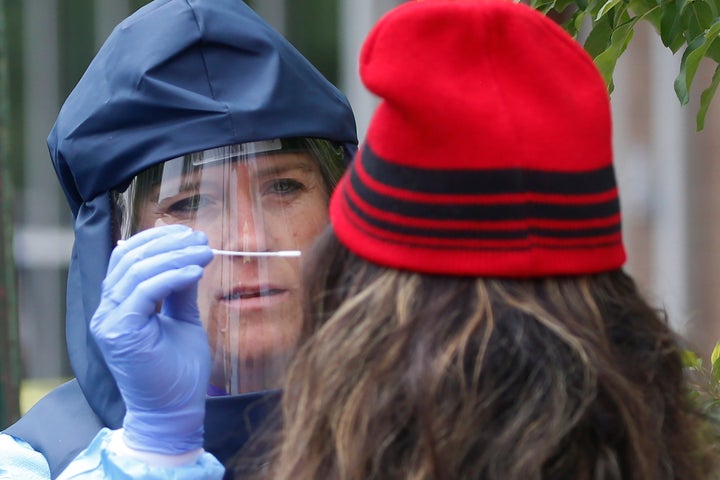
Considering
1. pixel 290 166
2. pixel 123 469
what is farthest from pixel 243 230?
pixel 123 469

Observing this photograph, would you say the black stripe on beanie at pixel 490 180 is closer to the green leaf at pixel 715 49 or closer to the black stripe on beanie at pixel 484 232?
the black stripe on beanie at pixel 484 232

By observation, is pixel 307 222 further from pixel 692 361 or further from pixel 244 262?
pixel 692 361

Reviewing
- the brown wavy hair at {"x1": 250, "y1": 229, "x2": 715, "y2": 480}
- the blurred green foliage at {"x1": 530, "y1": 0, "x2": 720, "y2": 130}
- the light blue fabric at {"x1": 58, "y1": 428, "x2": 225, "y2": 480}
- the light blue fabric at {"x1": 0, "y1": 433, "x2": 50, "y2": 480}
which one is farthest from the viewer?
the light blue fabric at {"x1": 0, "y1": 433, "x2": 50, "y2": 480}

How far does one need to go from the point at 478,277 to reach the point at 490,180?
0.10m

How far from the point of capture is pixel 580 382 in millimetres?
1190

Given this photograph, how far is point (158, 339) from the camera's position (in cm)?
156

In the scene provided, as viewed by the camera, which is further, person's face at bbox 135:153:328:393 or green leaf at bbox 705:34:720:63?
person's face at bbox 135:153:328:393

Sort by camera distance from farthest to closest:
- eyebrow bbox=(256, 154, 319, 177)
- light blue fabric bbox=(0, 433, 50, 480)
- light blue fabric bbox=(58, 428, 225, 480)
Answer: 1. eyebrow bbox=(256, 154, 319, 177)
2. light blue fabric bbox=(0, 433, 50, 480)
3. light blue fabric bbox=(58, 428, 225, 480)

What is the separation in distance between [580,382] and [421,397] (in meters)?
0.17

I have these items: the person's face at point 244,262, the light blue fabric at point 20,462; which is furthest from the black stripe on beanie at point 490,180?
the light blue fabric at point 20,462

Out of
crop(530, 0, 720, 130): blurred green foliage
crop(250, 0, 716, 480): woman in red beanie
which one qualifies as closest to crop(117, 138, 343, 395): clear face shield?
crop(530, 0, 720, 130): blurred green foliage

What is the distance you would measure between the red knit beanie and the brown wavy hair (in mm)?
36

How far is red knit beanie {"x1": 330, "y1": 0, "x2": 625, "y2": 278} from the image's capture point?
46.4 inches

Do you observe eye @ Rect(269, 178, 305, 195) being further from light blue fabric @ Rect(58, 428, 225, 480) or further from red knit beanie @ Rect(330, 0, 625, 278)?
red knit beanie @ Rect(330, 0, 625, 278)
